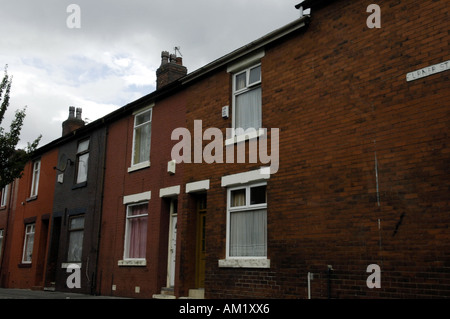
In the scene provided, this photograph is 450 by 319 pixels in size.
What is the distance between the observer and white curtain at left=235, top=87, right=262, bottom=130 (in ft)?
36.4

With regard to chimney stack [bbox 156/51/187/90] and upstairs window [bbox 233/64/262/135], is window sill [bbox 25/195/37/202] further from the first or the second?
upstairs window [bbox 233/64/262/135]

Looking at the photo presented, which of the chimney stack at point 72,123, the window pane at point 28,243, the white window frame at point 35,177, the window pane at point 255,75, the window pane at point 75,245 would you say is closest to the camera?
the window pane at point 255,75

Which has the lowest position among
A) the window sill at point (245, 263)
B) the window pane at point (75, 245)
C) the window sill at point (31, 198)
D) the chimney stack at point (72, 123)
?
the window sill at point (245, 263)

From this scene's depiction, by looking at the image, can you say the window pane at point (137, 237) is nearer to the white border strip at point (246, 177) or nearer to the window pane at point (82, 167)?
the window pane at point (82, 167)

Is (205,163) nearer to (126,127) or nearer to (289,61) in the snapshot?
(289,61)

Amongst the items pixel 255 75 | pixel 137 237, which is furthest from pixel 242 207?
pixel 137 237

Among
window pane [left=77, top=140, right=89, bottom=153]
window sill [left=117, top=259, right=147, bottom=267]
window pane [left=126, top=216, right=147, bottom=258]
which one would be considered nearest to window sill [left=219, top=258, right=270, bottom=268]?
window sill [left=117, top=259, right=147, bottom=267]

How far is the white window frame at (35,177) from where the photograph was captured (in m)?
21.5

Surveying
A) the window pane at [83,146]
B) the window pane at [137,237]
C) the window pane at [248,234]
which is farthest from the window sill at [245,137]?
the window pane at [83,146]

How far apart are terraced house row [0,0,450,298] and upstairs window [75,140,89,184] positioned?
168 centimetres

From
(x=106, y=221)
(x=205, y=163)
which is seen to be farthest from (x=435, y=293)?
(x=106, y=221)

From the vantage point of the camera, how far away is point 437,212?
287 inches

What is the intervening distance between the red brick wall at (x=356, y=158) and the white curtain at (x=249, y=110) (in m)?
0.41

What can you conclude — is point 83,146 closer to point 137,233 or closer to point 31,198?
point 31,198
